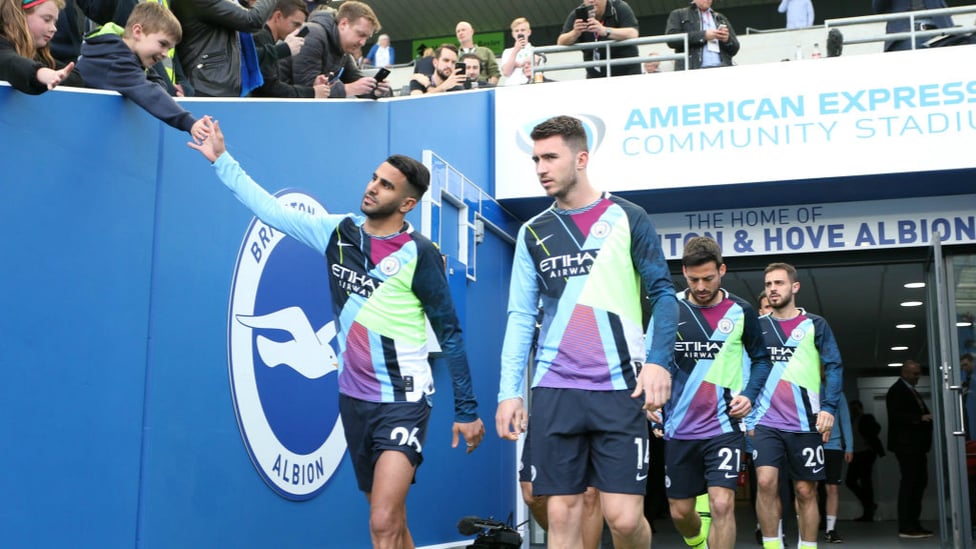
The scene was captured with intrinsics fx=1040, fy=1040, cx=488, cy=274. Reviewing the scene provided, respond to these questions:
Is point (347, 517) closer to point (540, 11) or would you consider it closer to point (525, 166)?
point (525, 166)

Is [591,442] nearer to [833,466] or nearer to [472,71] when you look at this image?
[833,466]

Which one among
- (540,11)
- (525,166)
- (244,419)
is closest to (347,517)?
(244,419)

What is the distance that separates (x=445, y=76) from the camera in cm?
1027

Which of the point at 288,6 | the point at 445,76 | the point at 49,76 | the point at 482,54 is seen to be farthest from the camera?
the point at 482,54

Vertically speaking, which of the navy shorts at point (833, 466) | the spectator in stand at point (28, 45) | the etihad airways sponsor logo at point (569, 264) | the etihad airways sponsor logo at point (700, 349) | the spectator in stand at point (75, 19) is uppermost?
the spectator in stand at point (75, 19)

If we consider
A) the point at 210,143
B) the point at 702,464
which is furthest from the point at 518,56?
the point at 210,143

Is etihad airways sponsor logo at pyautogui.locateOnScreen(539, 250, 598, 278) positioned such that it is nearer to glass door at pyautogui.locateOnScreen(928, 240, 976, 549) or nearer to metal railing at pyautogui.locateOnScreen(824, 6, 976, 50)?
glass door at pyautogui.locateOnScreen(928, 240, 976, 549)

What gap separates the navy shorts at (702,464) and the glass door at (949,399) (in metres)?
3.58

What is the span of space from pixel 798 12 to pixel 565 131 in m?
11.6

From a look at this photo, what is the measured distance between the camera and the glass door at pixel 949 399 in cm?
913

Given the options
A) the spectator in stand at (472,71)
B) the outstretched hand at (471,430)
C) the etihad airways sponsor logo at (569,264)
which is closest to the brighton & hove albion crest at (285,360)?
the outstretched hand at (471,430)

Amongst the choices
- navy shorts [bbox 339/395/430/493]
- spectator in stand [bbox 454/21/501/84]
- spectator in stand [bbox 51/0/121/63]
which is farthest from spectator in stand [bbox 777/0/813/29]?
navy shorts [bbox 339/395/430/493]

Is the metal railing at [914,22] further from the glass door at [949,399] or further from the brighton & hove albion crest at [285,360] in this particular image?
the brighton & hove albion crest at [285,360]

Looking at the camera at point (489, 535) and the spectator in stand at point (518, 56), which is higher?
the spectator in stand at point (518, 56)
